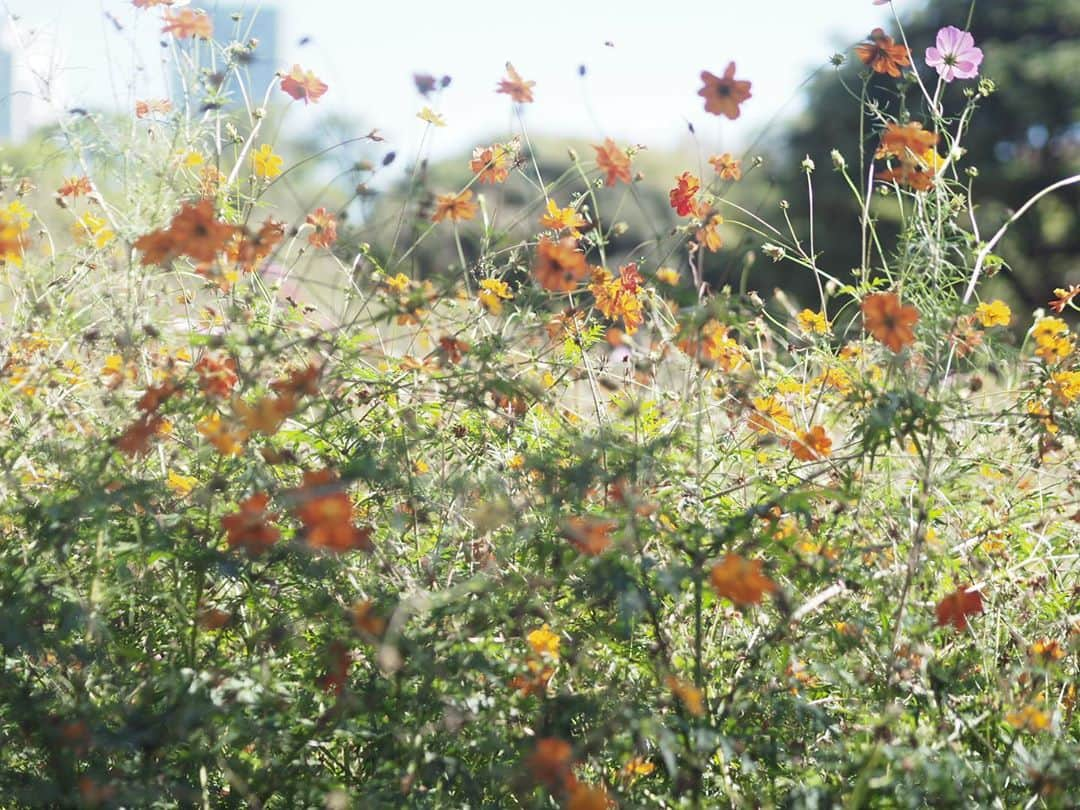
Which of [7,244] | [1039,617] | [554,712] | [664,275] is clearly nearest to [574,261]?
[664,275]

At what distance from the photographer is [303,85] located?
228cm

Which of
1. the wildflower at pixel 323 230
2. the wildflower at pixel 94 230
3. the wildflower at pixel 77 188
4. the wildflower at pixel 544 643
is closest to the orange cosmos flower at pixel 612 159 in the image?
the wildflower at pixel 323 230

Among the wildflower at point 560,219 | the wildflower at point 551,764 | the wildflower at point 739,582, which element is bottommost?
the wildflower at point 551,764

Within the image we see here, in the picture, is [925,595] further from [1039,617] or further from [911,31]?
[911,31]

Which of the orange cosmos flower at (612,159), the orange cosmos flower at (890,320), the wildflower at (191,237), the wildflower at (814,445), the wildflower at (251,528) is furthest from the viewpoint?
the orange cosmos flower at (612,159)

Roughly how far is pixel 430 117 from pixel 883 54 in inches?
31.9

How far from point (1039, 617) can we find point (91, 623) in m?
1.60

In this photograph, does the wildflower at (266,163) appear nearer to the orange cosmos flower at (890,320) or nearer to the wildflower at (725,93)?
the wildflower at (725,93)

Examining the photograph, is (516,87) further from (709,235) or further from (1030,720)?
(1030,720)

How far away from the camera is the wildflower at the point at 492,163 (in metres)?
2.23

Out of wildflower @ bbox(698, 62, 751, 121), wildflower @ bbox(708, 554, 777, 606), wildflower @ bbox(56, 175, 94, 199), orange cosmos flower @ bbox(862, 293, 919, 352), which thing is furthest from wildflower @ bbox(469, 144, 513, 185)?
wildflower @ bbox(708, 554, 777, 606)

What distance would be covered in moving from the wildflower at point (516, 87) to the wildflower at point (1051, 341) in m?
1.03

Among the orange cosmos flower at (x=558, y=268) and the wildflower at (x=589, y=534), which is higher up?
the orange cosmos flower at (x=558, y=268)

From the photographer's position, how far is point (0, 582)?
5.36 feet
